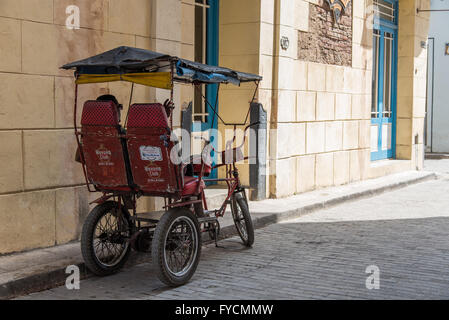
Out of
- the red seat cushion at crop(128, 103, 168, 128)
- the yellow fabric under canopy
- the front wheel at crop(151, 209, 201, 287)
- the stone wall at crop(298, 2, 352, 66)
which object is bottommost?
the front wheel at crop(151, 209, 201, 287)

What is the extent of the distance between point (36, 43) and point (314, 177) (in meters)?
6.42

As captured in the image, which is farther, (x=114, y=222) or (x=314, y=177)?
(x=314, y=177)

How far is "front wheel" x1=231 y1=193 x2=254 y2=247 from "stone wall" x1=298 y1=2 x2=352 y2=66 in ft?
15.1

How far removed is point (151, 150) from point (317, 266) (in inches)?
83.7

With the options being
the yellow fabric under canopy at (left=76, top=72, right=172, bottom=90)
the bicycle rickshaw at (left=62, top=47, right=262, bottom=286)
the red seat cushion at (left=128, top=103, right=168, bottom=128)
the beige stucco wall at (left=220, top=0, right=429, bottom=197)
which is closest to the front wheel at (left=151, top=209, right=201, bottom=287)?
the bicycle rickshaw at (left=62, top=47, right=262, bottom=286)

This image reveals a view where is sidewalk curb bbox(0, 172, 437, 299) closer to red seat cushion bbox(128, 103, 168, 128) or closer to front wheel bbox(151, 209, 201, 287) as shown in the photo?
front wheel bbox(151, 209, 201, 287)

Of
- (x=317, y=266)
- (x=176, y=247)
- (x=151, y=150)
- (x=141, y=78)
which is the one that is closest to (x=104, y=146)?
(x=151, y=150)

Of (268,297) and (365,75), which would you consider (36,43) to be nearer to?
(268,297)

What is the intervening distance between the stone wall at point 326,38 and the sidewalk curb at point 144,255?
8.29 ft

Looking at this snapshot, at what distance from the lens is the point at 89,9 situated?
7.38 m

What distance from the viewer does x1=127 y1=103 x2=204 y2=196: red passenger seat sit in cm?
575

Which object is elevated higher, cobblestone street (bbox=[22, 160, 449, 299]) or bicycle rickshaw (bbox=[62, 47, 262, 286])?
bicycle rickshaw (bbox=[62, 47, 262, 286])

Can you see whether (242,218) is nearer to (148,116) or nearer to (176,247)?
(176,247)
